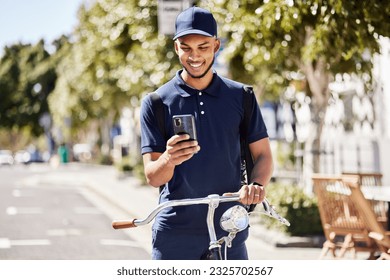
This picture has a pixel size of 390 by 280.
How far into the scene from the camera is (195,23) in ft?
11.4

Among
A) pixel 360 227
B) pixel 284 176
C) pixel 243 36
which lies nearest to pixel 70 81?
pixel 284 176

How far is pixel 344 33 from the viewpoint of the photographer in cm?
720

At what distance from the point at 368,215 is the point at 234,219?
3.92m

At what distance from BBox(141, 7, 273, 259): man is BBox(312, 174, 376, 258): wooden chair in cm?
383

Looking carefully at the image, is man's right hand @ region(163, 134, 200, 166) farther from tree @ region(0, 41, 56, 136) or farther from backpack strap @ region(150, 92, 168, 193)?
tree @ region(0, 41, 56, 136)

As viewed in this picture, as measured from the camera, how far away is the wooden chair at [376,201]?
8516mm

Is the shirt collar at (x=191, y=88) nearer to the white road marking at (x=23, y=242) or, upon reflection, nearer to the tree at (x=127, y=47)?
the white road marking at (x=23, y=242)

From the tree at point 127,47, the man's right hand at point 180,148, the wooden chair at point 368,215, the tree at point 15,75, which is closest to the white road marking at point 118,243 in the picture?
the tree at point 15,75

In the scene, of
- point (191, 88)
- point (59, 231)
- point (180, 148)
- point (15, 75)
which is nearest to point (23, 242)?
point (59, 231)

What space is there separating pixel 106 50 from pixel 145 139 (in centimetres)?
1578

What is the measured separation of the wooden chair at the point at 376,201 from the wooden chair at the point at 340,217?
85 cm

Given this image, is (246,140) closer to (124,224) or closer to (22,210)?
(124,224)

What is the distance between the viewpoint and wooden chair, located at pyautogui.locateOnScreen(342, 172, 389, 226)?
8.52 metres

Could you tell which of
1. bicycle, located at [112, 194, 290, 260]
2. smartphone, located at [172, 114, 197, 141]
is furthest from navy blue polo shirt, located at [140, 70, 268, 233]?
smartphone, located at [172, 114, 197, 141]
